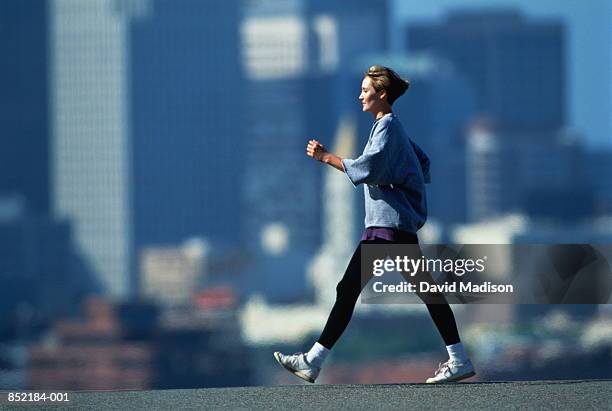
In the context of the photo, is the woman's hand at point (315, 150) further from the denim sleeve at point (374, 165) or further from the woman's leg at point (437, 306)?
the woman's leg at point (437, 306)

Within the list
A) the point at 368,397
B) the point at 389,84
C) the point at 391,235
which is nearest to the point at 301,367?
the point at 368,397

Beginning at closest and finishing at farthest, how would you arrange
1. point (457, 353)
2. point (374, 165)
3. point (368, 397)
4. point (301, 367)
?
point (368, 397) < point (374, 165) < point (457, 353) < point (301, 367)

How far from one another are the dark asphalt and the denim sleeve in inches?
28.4

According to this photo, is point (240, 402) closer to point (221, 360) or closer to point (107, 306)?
point (221, 360)

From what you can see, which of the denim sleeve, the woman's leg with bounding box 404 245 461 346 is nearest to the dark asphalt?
the woman's leg with bounding box 404 245 461 346

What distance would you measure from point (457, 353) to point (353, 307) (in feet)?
1.30

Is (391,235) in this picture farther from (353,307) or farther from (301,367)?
(301,367)

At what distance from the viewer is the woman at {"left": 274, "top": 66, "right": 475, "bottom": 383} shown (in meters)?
5.74

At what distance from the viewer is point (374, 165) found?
572 cm

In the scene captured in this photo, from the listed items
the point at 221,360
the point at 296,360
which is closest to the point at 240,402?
the point at 296,360

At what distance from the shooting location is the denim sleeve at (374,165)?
225 inches

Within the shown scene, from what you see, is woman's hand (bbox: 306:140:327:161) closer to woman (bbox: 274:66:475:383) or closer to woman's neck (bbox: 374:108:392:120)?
woman (bbox: 274:66:475:383)

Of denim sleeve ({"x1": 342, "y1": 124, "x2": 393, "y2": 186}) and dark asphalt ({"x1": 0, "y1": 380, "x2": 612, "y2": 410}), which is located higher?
denim sleeve ({"x1": 342, "y1": 124, "x2": 393, "y2": 186})

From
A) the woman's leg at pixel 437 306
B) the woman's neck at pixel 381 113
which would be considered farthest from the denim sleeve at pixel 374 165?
the woman's leg at pixel 437 306
